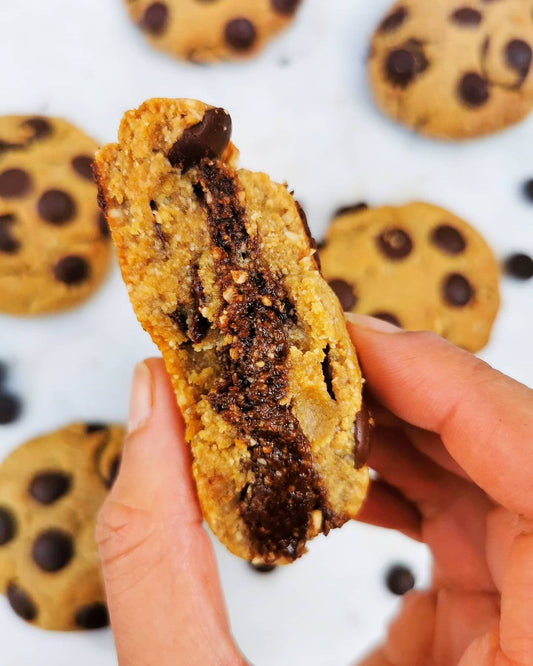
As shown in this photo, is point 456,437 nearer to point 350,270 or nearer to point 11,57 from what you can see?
point 350,270

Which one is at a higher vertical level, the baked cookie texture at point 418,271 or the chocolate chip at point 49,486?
the baked cookie texture at point 418,271

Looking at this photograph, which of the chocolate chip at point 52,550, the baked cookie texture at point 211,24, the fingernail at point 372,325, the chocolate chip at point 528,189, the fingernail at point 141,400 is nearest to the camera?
the fingernail at point 141,400

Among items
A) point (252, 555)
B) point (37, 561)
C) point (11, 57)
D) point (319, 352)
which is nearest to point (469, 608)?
point (252, 555)

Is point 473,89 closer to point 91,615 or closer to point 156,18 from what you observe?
point 156,18

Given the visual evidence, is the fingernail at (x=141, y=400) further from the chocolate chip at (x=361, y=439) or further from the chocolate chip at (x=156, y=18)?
the chocolate chip at (x=156, y=18)

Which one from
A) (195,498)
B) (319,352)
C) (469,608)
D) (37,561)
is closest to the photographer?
(319,352)

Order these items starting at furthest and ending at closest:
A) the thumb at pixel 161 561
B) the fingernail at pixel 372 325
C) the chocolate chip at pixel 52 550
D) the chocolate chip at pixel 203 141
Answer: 1. the chocolate chip at pixel 52 550
2. the fingernail at pixel 372 325
3. the thumb at pixel 161 561
4. the chocolate chip at pixel 203 141

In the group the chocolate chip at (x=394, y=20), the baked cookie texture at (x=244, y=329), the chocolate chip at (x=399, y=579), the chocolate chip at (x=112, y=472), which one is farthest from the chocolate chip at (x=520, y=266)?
the chocolate chip at (x=112, y=472)

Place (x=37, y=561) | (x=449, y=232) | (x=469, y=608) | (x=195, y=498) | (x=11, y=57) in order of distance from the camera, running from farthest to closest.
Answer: (x=11, y=57)
(x=449, y=232)
(x=37, y=561)
(x=469, y=608)
(x=195, y=498)
